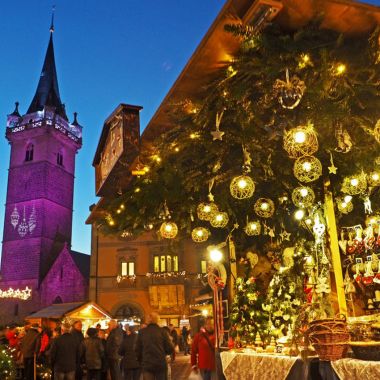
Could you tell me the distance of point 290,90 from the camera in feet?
14.3

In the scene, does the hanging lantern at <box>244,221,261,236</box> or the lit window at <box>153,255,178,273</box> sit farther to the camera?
the lit window at <box>153,255,178,273</box>

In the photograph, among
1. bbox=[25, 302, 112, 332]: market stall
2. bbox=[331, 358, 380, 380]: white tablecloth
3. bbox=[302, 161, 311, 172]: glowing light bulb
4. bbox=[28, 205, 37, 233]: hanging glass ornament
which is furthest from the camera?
bbox=[28, 205, 37, 233]: hanging glass ornament

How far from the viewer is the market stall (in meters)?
16.5

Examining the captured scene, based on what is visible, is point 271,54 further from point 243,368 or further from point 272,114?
point 243,368

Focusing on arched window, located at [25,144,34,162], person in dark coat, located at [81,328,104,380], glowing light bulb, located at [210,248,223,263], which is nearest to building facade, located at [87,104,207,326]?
person in dark coat, located at [81,328,104,380]

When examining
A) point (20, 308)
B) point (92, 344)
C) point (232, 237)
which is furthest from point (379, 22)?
point (20, 308)

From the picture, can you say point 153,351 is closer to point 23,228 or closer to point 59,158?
point 23,228

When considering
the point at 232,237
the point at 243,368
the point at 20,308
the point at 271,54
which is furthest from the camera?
the point at 20,308

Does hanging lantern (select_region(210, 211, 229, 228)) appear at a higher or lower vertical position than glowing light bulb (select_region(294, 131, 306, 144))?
lower

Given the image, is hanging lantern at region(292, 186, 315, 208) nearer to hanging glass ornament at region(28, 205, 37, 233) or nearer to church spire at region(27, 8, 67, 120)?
hanging glass ornament at region(28, 205, 37, 233)

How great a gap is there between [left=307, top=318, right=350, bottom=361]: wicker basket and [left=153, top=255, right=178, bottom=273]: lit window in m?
24.2

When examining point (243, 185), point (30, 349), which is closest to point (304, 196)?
point (243, 185)

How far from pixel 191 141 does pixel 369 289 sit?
3.81 meters

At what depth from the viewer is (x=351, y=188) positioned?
710 centimetres
